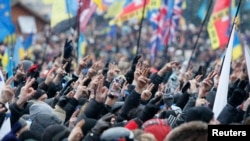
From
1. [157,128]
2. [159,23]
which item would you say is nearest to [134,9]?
[159,23]

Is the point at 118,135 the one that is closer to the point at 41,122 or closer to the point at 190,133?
the point at 190,133

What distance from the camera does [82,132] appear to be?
10.7 meters

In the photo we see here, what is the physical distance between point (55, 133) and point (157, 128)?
2.96 ft

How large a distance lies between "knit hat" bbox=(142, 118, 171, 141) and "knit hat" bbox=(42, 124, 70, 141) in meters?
0.70

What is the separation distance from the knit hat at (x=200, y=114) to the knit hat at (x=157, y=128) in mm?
218

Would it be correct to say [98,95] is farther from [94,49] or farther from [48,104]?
[94,49]

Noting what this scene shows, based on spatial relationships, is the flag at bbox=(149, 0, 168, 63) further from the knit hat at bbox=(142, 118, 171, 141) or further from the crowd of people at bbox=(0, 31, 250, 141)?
the knit hat at bbox=(142, 118, 171, 141)

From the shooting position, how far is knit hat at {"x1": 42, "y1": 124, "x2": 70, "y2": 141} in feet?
34.3

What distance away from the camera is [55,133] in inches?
416

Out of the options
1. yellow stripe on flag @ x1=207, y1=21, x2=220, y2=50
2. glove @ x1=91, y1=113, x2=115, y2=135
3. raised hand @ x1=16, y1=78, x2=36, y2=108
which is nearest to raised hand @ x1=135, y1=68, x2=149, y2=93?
raised hand @ x1=16, y1=78, x2=36, y2=108

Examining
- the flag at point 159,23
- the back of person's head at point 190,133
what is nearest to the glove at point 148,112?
the back of person's head at point 190,133

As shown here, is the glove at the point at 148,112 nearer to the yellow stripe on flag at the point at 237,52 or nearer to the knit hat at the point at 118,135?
the knit hat at the point at 118,135

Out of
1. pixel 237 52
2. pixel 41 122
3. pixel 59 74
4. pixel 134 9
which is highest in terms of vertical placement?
pixel 41 122

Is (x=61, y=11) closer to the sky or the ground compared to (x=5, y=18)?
closer to the ground
